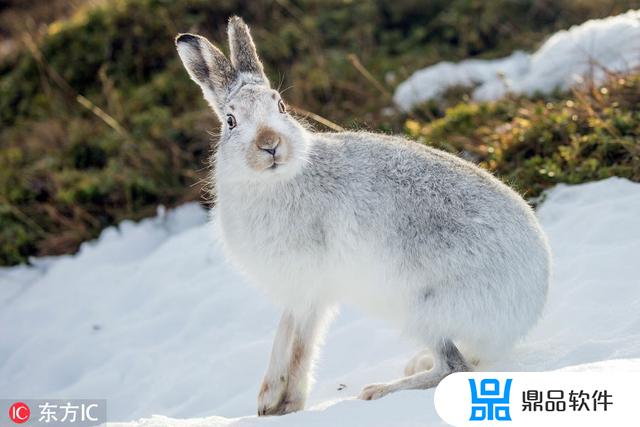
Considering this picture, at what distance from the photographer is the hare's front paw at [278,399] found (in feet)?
15.2

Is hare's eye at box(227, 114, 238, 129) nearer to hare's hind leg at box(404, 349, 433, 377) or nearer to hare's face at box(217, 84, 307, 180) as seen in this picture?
hare's face at box(217, 84, 307, 180)

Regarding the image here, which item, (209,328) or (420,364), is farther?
(209,328)

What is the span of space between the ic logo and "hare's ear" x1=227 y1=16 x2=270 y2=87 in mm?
3233

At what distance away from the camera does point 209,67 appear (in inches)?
186

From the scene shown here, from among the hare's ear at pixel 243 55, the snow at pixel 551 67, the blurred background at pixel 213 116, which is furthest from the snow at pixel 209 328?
the snow at pixel 551 67

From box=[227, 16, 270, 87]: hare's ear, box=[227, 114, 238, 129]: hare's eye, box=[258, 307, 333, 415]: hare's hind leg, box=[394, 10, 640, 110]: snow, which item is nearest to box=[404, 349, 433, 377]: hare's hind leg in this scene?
box=[258, 307, 333, 415]: hare's hind leg

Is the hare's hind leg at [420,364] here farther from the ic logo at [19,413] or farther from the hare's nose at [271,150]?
the ic logo at [19,413]

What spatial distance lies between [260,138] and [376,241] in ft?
2.85

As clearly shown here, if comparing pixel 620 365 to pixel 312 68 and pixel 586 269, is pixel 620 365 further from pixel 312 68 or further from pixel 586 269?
pixel 312 68

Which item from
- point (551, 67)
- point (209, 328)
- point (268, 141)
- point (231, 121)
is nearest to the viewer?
point (268, 141)

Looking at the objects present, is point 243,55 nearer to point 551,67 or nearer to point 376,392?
point 376,392

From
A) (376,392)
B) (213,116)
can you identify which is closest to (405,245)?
Result: (376,392)

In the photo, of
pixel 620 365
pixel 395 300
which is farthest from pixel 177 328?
pixel 620 365

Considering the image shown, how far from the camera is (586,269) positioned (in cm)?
530
